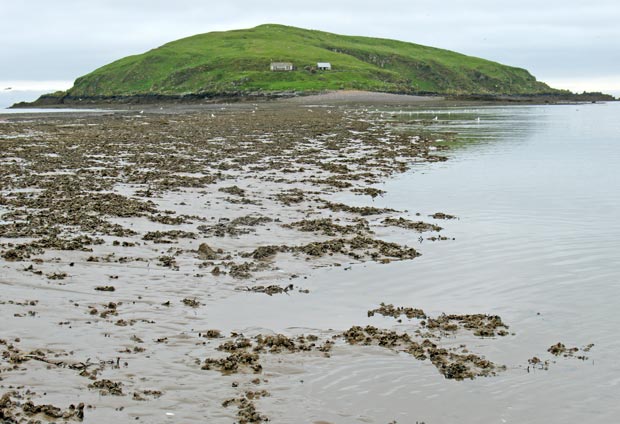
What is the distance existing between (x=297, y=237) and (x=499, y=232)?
573 centimetres

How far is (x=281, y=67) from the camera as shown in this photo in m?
190

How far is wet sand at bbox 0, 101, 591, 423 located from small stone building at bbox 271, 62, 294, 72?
163673 mm

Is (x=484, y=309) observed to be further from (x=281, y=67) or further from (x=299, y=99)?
(x=281, y=67)

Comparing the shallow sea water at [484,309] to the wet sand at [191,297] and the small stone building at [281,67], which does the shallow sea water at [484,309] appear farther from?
the small stone building at [281,67]

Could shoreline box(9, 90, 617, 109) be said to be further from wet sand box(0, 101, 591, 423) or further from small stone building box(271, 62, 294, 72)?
wet sand box(0, 101, 591, 423)

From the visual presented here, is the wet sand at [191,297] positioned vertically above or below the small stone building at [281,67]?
below

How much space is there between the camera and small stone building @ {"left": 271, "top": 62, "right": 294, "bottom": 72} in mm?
189250

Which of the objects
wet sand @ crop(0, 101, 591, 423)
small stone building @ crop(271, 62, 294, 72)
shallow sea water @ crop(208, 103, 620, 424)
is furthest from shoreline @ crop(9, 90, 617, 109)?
shallow sea water @ crop(208, 103, 620, 424)

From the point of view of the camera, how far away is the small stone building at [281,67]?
189m

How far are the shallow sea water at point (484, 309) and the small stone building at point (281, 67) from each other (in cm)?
16846

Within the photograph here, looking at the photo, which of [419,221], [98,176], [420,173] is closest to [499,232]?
[419,221]

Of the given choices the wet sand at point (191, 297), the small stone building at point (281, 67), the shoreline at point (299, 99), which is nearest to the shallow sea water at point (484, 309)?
the wet sand at point (191, 297)

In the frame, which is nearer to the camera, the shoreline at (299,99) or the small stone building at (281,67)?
the shoreline at (299,99)

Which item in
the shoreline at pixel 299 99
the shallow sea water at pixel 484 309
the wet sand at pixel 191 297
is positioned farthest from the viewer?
the shoreline at pixel 299 99
